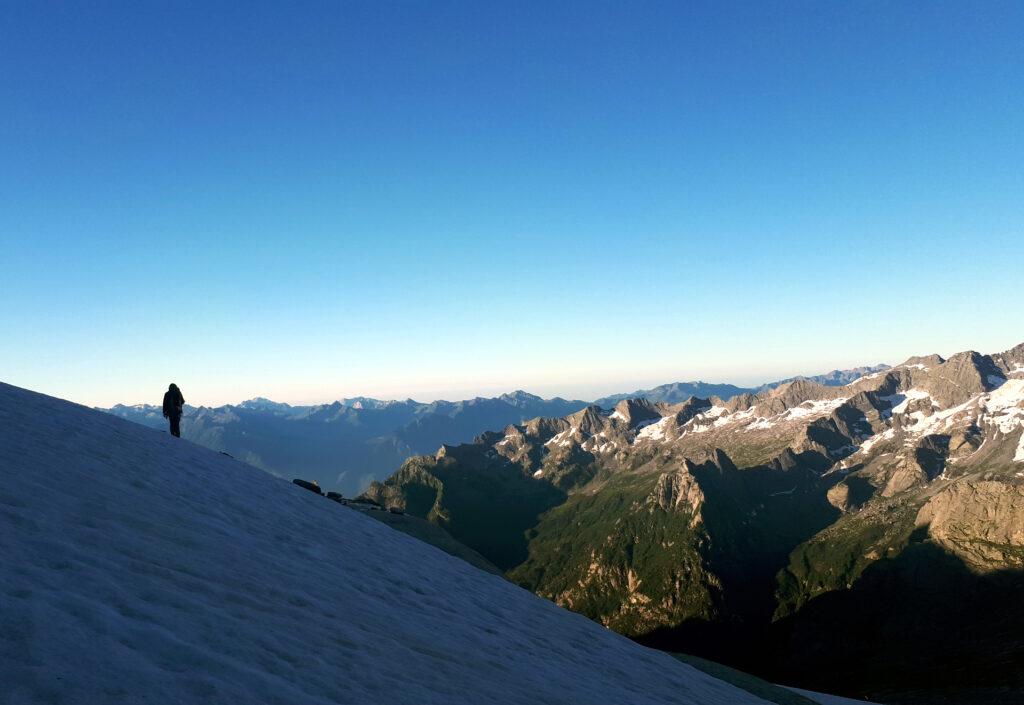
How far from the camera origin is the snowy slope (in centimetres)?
727

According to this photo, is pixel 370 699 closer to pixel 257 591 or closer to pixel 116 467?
pixel 257 591

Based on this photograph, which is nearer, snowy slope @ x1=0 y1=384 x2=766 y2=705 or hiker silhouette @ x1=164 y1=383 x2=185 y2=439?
snowy slope @ x1=0 y1=384 x2=766 y2=705

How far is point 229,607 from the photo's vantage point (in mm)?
9984

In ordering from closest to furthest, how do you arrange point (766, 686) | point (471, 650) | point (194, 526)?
point (471, 650) < point (194, 526) < point (766, 686)

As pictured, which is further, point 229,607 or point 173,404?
point 173,404

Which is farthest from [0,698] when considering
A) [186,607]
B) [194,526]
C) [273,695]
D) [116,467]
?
[116,467]

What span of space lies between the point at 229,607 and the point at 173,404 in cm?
2788

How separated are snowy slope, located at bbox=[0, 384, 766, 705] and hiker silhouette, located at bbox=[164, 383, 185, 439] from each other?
279 inches

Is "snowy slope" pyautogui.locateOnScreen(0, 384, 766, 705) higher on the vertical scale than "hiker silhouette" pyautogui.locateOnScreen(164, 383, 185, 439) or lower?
lower

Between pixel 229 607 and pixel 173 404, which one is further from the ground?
pixel 173 404

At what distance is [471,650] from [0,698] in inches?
392

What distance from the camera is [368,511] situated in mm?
40281

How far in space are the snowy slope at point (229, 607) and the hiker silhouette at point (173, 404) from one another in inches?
279

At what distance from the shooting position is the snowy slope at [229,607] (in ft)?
23.8
